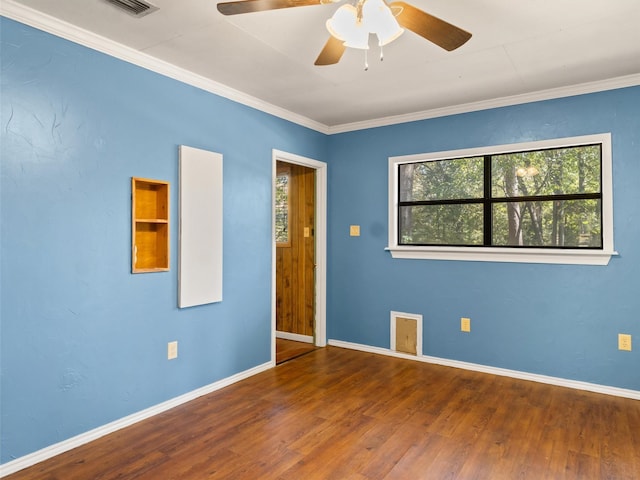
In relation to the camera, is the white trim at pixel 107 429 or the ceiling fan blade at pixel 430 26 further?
the white trim at pixel 107 429

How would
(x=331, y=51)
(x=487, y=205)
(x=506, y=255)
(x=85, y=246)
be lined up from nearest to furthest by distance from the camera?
1. (x=331, y=51)
2. (x=85, y=246)
3. (x=506, y=255)
4. (x=487, y=205)

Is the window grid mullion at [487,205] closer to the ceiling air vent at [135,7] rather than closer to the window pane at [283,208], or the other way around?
the window pane at [283,208]

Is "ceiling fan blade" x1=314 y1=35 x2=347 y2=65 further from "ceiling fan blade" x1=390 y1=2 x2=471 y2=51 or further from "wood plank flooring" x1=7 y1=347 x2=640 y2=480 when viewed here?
"wood plank flooring" x1=7 y1=347 x2=640 y2=480

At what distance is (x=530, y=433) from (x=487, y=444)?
1.19ft

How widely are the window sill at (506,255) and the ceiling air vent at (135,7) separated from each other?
9.92 ft

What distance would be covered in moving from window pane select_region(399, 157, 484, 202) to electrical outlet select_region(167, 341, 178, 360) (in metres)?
2.68

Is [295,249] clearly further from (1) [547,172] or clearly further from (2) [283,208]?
(1) [547,172]

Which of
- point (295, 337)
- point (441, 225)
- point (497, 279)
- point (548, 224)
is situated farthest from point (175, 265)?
point (548, 224)

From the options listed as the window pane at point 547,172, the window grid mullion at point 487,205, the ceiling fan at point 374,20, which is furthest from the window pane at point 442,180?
the ceiling fan at point 374,20

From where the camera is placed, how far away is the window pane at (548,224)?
3447 millimetres

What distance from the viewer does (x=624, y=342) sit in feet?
10.7

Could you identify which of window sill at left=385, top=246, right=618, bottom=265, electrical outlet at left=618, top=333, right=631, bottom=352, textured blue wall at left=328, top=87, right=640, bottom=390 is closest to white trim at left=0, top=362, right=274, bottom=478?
textured blue wall at left=328, top=87, right=640, bottom=390

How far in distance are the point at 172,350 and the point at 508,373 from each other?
9.62 feet

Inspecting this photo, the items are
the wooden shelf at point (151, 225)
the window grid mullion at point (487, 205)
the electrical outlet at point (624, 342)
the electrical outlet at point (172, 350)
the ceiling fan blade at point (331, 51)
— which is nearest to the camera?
the ceiling fan blade at point (331, 51)
